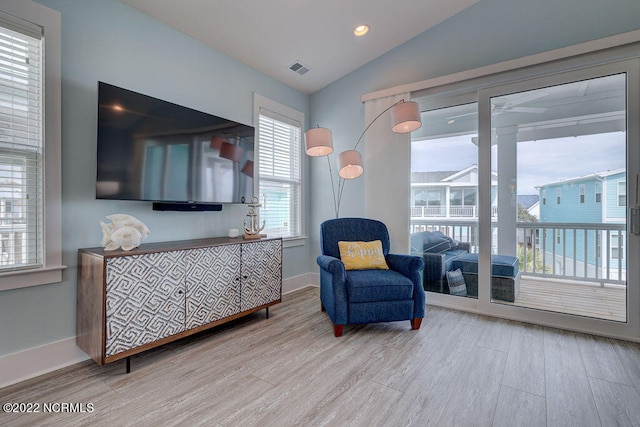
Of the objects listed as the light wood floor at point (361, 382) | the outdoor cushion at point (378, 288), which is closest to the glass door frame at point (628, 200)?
the light wood floor at point (361, 382)

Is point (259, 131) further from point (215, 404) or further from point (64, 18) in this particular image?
point (215, 404)

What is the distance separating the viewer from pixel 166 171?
93.6 inches

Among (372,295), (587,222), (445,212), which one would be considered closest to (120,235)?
(372,295)

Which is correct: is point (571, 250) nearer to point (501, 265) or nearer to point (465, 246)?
point (501, 265)

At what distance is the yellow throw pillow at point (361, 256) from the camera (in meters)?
2.90

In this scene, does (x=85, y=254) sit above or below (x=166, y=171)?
below

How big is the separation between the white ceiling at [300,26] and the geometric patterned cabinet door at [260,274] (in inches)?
77.3

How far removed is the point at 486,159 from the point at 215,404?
120 inches

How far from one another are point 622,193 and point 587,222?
33 centimetres

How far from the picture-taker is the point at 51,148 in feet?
6.37

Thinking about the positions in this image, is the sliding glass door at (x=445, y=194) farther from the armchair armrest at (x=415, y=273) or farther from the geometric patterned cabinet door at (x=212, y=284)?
the geometric patterned cabinet door at (x=212, y=284)

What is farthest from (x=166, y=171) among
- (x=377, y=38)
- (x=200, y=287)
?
(x=377, y=38)

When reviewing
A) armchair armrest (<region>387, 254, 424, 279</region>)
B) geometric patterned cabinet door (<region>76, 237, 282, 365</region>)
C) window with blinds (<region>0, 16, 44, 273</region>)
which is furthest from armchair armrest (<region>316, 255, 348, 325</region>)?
window with blinds (<region>0, 16, 44, 273</region>)

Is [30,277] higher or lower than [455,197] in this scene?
lower
